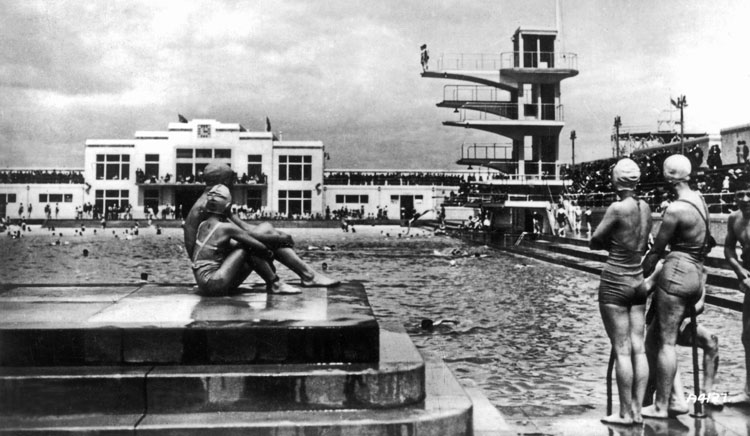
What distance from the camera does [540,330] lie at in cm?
920

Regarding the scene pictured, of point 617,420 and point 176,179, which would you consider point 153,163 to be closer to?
point 176,179

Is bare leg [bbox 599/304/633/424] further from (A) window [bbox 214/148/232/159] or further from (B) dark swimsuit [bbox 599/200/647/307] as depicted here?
(A) window [bbox 214/148/232/159]

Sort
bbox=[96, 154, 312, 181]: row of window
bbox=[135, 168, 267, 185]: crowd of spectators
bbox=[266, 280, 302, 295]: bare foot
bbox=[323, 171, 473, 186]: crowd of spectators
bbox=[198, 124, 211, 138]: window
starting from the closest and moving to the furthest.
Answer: bbox=[266, 280, 302, 295]: bare foot → bbox=[135, 168, 267, 185]: crowd of spectators → bbox=[198, 124, 211, 138]: window → bbox=[96, 154, 312, 181]: row of window → bbox=[323, 171, 473, 186]: crowd of spectators

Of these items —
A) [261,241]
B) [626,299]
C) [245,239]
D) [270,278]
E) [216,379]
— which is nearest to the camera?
[216,379]

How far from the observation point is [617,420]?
4457 millimetres

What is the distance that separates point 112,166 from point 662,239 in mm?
60582

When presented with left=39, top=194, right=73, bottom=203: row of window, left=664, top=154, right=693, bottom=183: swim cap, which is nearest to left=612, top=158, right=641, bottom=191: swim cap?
left=664, top=154, right=693, bottom=183: swim cap

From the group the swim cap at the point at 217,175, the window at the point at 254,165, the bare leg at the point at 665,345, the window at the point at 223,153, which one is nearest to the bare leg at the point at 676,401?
the bare leg at the point at 665,345

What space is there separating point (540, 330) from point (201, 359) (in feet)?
19.6

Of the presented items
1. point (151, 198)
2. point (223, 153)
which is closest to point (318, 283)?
point (223, 153)

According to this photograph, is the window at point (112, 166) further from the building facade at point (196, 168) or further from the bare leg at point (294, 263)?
the bare leg at point (294, 263)

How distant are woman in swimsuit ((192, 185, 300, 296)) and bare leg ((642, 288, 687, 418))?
288cm

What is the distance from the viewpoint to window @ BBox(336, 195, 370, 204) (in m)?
62.8

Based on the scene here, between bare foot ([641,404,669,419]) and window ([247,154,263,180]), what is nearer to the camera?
bare foot ([641,404,669,419])
